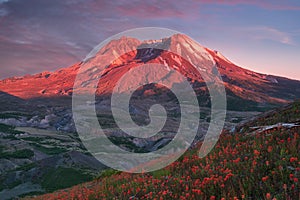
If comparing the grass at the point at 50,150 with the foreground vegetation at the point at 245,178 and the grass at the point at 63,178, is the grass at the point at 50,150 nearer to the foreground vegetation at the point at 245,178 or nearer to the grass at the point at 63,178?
the grass at the point at 63,178

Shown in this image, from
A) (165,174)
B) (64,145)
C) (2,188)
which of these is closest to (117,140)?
(64,145)

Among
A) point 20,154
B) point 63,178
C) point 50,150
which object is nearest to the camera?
point 63,178

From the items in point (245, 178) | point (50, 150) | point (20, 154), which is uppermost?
point (245, 178)

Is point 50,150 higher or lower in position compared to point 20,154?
lower

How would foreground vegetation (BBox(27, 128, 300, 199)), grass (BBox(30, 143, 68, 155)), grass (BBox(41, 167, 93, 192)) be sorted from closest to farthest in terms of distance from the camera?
foreground vegetation (BBox(27, 128, 300, 199))
grass (BBox(41, 167, 93, 192))
grass (BBox(30, 143, 68, 155))

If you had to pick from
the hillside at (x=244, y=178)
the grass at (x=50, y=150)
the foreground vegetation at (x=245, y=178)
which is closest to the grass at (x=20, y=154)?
the grass at (x=50, y=150)

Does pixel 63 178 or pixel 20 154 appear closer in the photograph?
pixel 63 178

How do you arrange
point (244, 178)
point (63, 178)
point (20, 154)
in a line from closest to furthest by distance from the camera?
1. point (244, 178)
2. point (63, 178)
3. point (20, 154)

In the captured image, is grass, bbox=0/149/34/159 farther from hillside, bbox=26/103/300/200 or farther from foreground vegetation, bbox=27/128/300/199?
foreground vegetation, bbox=27/128/300/199

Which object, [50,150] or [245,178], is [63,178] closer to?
[245,178]

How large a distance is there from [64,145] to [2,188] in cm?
10553

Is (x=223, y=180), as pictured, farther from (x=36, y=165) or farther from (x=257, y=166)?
(x=36, y=165)

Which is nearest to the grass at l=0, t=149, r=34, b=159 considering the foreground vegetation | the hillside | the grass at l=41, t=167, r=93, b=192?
the grass at l=41, t=167, r=93, b=192

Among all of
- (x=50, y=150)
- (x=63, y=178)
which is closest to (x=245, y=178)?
(x=63, y=178)
